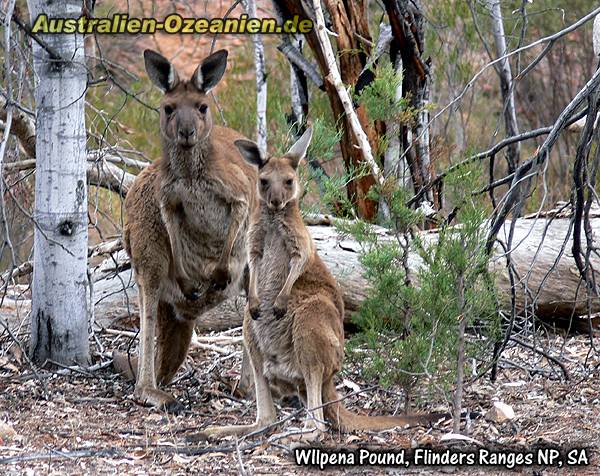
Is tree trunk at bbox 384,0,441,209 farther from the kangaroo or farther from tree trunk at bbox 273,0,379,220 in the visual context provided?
the kangaroo

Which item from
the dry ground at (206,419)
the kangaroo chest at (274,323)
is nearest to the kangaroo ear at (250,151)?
the kangaroo chest at (274,323)

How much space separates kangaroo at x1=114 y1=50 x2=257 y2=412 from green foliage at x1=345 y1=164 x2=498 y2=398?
2.59 ft

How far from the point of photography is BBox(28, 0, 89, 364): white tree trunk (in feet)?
17.1

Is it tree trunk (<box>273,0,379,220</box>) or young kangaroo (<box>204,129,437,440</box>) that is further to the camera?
tree trunk (<box>273,0,379,220</box>)

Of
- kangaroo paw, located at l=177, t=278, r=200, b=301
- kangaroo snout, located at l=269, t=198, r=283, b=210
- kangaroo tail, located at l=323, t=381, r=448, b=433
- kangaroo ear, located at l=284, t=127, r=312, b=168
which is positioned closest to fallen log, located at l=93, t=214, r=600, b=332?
kangaroo paw, located at l=177, t=278, r=200, b=301

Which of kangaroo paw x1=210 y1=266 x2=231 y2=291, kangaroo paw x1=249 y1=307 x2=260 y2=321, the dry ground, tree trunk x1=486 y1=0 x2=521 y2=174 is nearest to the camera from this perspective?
the dry ground

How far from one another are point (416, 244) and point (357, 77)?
2.95 m

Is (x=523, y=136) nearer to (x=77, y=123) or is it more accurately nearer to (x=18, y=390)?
(x=77, y=123)

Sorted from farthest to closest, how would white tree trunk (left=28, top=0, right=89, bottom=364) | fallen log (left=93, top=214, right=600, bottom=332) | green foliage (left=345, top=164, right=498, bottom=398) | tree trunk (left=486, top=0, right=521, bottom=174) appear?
tree trunk (left=486, top=0, right=521, bottom=174) → fallen log (left=93, top=214, right=600, bottom=332) → white tree trunk (left=28, top=0, right=89, bottom=364) → green foliage (left=345, top=164, right=498, bottom=398)

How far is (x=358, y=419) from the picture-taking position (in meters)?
4.33

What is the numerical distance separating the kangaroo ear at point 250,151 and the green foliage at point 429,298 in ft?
1.64

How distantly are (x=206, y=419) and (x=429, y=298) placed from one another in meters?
1.27

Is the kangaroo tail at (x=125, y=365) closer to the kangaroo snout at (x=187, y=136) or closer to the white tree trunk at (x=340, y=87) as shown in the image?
the kangaroo snout at (x=187, y=136)

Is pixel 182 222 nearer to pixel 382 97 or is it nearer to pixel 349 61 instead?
pixel 382 97
